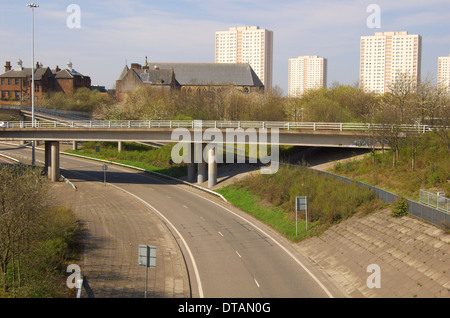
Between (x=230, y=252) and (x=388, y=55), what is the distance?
17029 cm

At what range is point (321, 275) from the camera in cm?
2036

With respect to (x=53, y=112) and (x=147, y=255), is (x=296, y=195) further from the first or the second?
(x=53, y=112)

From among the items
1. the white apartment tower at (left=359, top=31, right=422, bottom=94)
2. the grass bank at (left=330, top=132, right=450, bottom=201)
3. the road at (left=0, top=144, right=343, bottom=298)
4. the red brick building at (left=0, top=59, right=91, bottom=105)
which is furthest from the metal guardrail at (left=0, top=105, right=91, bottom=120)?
the white apartment tower at (left=359, top=31, right=422, bottom=94)

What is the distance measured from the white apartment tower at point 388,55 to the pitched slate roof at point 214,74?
81.4 m

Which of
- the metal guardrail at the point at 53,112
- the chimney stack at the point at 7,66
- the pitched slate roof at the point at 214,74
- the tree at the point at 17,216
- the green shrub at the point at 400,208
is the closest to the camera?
the tree at the point at 17,216

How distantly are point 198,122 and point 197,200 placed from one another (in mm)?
7805

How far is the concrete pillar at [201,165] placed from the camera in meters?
43.8

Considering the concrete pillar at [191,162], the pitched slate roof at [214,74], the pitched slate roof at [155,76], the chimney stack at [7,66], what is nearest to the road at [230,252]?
the concrete pillar at [191,162]

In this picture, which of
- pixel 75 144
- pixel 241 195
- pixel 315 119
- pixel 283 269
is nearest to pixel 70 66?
pixel 75 144

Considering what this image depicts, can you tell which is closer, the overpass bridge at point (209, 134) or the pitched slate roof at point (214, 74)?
the overpass bridge at point (209, 134)

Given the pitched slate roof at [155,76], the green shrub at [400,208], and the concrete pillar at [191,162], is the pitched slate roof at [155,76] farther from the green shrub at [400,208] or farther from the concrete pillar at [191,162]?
the green shrub at [400,208]

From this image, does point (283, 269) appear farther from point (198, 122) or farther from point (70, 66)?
point (70, 66)

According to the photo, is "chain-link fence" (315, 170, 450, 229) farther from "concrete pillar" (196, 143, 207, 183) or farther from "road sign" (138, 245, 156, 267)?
"concrete pillar" (196, 143, 207, 183)

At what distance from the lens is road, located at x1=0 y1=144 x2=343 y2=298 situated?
1873 centimetres
